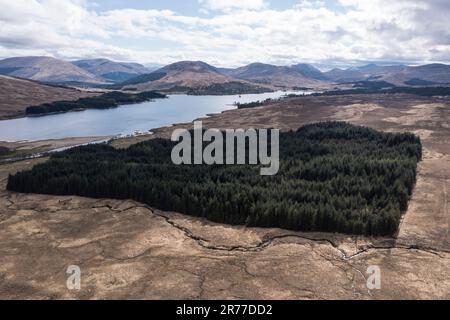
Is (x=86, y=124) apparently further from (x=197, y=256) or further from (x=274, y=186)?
(x=197, y=256)

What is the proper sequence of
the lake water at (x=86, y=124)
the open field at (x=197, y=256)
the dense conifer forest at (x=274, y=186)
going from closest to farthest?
the open field at (x=197, y=256) < the dense conifer forest at (x=274, y=186) < the lake water at (x=86, y=124)

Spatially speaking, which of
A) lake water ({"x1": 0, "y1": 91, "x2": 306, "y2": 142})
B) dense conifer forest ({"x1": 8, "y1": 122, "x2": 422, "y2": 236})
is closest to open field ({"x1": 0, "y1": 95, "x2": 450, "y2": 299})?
dense conifer forest ({"x1": 8, "y1": 122, "x2": 422, "y2": 236})

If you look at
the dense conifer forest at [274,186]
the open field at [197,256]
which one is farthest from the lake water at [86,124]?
the open field at [197,256]

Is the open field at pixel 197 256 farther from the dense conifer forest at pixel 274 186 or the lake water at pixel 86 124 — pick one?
the lake water at pixel 86 124

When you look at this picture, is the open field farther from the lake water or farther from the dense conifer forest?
the lake water

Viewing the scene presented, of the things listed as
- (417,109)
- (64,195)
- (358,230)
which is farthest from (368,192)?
(417,109)
